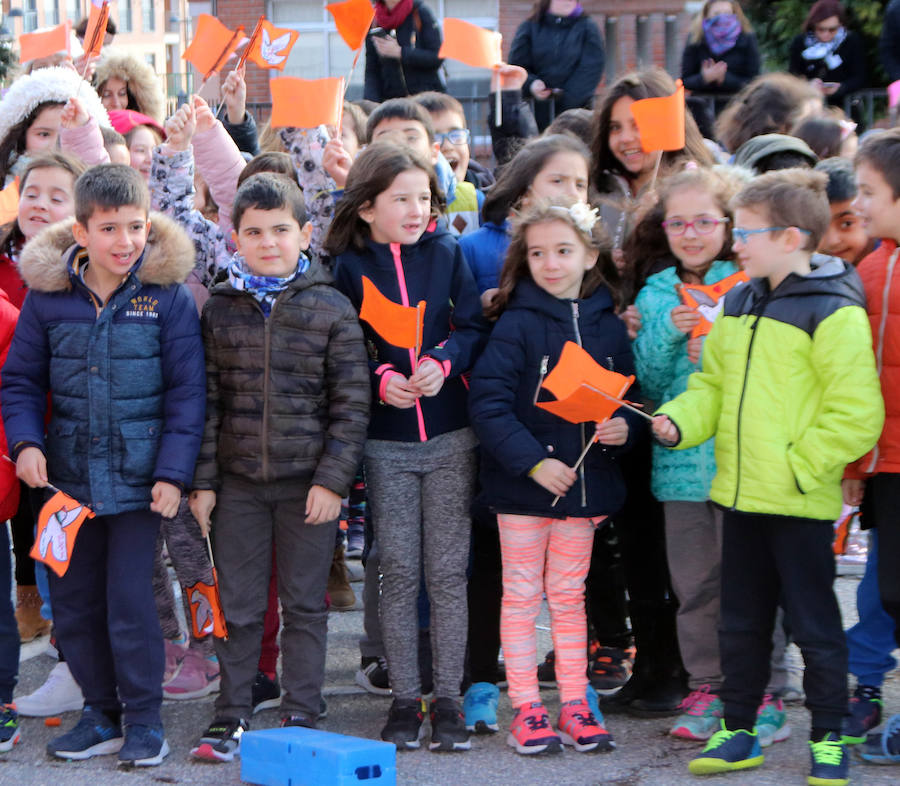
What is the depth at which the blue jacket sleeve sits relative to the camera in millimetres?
4129

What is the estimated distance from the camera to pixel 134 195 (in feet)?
13.9

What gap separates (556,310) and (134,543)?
1582 mm

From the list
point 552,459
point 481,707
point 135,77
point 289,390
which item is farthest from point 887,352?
point 135,77

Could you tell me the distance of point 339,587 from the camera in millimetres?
5859

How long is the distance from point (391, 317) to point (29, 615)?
2.34m

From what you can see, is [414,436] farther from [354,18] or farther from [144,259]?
[354,18]

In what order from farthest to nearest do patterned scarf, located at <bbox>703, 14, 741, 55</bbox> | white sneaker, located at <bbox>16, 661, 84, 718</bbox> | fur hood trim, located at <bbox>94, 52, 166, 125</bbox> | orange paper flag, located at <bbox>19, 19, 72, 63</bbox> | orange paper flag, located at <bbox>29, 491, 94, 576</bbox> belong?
patterned scarf, located at <bbox>703, 14, 741, 55</bbox>, fur hood trim, located at <bbox>94, 52, 166, 125</bbox>, orange paper flag, located at <bbox>19, 19, 72, 63</bbox>, white sneaker, located at <bbox>16, 661, 84, 718</bbox>, orange paper flag, located at <bbox>29, 491, 94, 576</bbox>

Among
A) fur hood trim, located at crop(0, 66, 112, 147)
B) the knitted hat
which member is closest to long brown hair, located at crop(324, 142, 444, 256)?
fur hood trim, located at crop(0, 66, 112, 147)

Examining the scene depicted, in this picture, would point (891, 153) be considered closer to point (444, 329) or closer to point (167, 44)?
point (444, 329)

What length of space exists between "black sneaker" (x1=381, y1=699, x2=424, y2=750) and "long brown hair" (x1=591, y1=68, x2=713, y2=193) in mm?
2151

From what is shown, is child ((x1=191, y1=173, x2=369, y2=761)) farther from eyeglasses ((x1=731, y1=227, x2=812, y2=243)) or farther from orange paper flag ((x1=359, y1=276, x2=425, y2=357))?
eyeglasses ((x1=731, y1=227, x2=812, y2=243))

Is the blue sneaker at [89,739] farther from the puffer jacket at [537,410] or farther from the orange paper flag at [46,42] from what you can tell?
the orange paper flag at [46,42]

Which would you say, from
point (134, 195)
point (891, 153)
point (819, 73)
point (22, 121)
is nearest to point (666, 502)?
point (891, 153)

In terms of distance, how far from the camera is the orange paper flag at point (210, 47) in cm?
572
